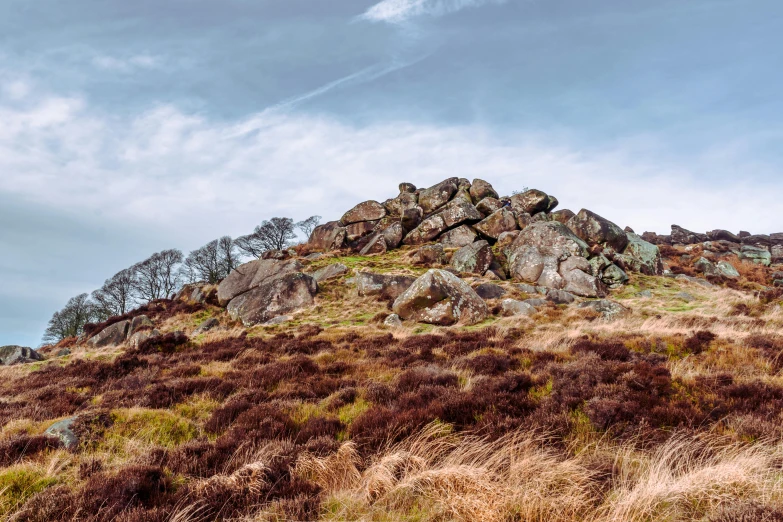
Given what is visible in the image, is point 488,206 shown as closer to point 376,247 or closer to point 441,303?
point 376,247

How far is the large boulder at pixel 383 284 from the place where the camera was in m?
25.8

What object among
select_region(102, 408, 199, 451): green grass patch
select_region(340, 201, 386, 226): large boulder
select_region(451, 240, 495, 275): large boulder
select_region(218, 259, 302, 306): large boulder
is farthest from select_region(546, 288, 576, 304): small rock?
select_region(340, 201, 386, 226): large boulder

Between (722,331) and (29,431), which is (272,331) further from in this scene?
(722,331)

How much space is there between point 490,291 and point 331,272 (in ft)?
42.7

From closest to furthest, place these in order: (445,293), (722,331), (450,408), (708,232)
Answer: (450,408) → (722,331) → (445,293) → (708,232)

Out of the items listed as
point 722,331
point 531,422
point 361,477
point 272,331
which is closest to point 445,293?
point 272,331

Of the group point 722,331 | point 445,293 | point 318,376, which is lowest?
point 722,331

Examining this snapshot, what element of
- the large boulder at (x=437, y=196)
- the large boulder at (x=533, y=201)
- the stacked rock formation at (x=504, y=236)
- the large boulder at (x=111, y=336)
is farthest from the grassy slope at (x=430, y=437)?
the large boulder at (x=437, y=196)

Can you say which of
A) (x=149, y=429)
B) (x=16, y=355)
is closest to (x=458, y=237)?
(x=149, y=429)

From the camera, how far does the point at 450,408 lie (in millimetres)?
6602

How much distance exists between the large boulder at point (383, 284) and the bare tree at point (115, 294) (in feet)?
120

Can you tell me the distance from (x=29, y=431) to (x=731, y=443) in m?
11.1

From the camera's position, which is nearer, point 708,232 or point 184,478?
point 184,478

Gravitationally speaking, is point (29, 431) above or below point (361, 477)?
above
